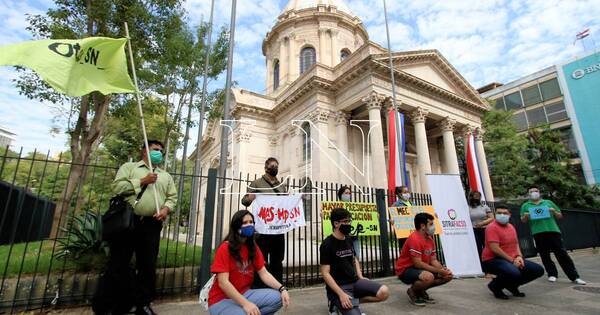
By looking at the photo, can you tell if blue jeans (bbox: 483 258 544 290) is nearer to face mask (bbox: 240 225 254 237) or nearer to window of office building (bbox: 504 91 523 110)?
face mask (bbox: 240 225 254 237)

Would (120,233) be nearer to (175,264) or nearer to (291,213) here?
(175,264)

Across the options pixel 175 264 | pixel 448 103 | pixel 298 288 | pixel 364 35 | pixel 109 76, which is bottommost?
pixel 298 288

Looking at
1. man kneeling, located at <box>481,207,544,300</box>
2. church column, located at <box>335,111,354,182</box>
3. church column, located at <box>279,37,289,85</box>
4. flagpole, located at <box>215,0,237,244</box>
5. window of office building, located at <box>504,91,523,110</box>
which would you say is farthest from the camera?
window of office building, located at <box>504,91,523,110</box>

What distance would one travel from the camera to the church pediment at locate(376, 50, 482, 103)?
18977mm

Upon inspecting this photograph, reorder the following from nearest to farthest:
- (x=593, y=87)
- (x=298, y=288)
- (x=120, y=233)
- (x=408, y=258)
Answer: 1. (x=120, y=233)
2. (x=408, y=258)
3. (x=298, y=288)
4. (x=593, y=87)

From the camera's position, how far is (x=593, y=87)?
27.0 metres

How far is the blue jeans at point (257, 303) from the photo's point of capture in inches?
99.2

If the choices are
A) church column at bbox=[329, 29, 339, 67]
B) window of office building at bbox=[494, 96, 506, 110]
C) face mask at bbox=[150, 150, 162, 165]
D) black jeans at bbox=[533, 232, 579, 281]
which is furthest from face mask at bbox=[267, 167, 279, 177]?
window of office building at bbox=[494, 96, 506, 110]

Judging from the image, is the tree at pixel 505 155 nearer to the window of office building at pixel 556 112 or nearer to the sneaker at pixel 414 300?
the window of office building at pixel 556 112

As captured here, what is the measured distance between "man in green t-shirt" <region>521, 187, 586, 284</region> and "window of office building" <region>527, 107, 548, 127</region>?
31.2 m

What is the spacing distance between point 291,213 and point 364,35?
3251 cm

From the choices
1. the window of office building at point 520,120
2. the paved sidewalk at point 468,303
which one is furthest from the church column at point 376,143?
the window of office building at point 520,120

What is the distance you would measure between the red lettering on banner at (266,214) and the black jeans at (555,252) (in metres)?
5.40

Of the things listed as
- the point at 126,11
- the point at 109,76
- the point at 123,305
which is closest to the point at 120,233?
the point at 123,305
